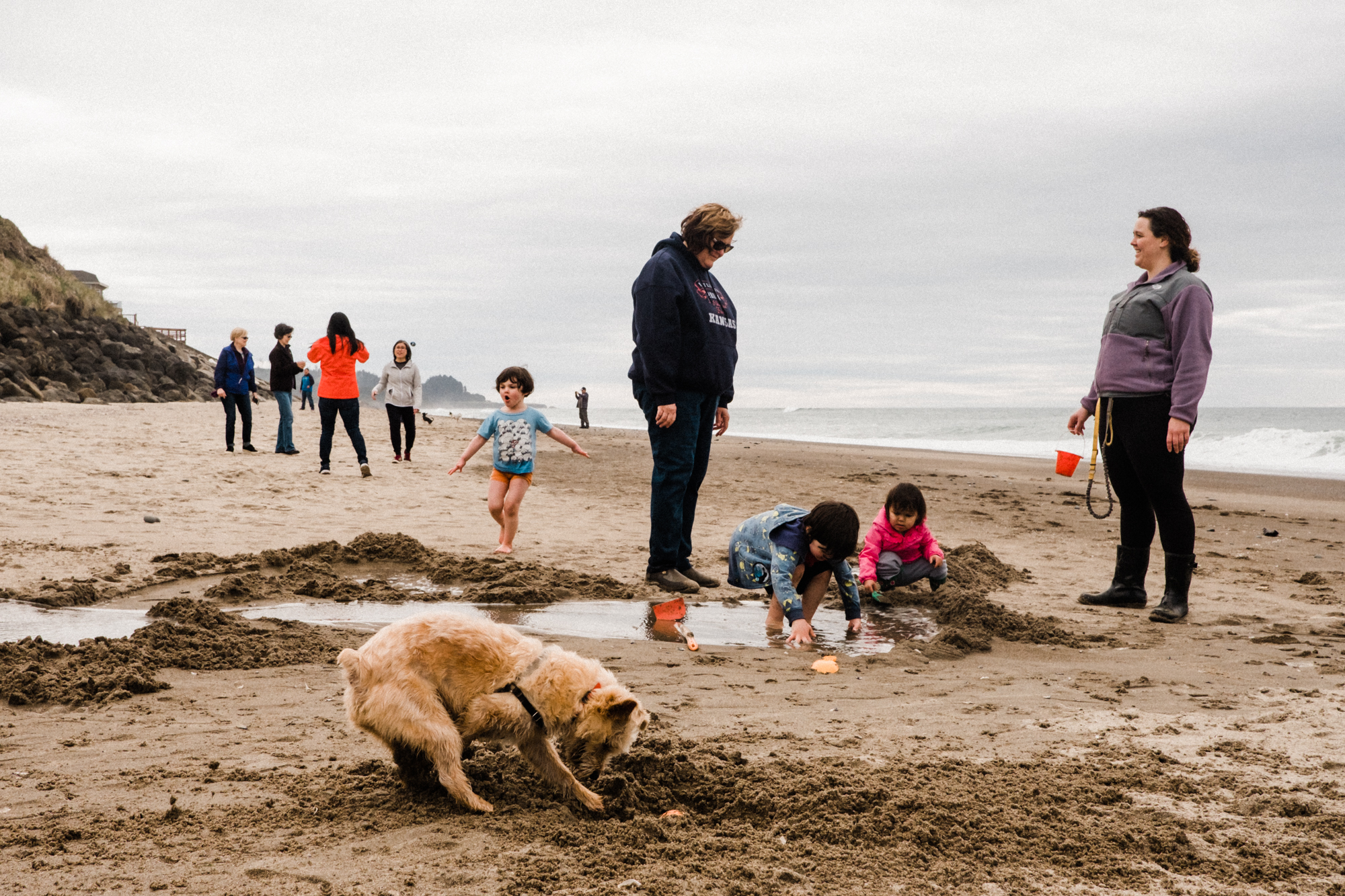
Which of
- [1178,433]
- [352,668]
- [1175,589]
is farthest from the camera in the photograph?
[1175,589]

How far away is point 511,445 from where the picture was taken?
25.3ft

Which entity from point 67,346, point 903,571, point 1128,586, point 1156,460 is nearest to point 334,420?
point 903,571

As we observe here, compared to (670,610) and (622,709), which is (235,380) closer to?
(670,610)

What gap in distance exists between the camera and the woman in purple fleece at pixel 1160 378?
5.62 meters

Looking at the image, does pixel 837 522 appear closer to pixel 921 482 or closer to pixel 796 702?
pixel 796 702

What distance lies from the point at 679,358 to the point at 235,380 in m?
10.6

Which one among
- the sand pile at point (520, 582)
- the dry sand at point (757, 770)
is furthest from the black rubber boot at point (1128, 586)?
the sand pile at point (520, 582)

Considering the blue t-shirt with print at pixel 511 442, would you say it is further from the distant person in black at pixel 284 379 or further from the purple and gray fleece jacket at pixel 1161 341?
the distant person in black at pixel 284 379

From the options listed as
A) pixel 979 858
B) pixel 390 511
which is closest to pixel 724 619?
pixel 979 858

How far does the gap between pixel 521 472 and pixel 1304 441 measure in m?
26.6

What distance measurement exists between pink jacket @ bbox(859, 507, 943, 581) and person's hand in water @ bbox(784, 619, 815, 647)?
46.0 inches

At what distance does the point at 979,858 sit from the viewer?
2.52 meters

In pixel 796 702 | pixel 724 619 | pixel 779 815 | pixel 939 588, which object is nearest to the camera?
pixel 779 815

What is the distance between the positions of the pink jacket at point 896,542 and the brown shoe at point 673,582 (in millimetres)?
1150
